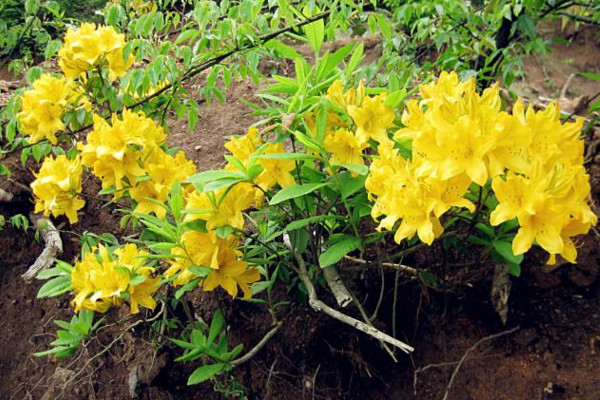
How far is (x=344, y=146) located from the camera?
3.57ft

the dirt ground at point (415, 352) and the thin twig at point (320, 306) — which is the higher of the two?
the thin twig at point (320, 306)

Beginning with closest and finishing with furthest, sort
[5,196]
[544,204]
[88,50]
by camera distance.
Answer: [544,204] < [88,50] < [5,196]

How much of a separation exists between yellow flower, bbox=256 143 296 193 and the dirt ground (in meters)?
0.39

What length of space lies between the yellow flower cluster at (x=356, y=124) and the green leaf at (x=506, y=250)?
12.2 inches

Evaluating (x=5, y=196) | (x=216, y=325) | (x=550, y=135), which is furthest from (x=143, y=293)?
(x=5, y=196)

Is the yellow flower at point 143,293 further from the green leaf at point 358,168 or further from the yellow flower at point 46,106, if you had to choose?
the yellow flower at point 46,106

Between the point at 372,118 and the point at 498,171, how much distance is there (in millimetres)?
324

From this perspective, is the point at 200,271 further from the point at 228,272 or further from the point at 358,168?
the point at 358,168

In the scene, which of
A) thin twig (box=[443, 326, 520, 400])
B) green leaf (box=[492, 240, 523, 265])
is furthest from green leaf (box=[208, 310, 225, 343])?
green leaf (box=[492, 240, 523, 265])

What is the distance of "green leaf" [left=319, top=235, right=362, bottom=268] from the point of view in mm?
1048

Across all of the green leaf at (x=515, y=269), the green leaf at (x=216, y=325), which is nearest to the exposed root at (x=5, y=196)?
the green leaf at (x=216, y=325)

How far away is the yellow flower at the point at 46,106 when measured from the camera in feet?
5.54

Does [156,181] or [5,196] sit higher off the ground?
[156,181]

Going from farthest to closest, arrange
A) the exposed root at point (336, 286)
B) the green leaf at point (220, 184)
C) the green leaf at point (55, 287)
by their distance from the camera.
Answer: the green leaf at point (55, 287) → the exposed root at point (336, 286) → the green leaf at point (220, 184)
